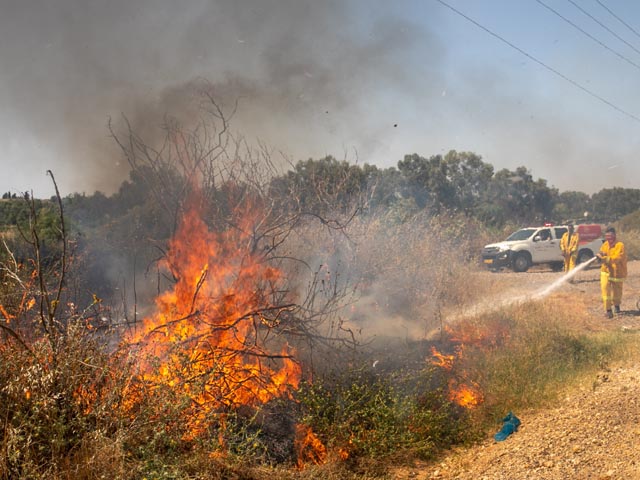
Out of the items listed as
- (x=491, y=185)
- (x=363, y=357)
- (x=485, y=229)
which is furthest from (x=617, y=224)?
(x=363, y=357)

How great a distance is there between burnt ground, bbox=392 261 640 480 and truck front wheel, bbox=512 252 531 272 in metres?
14.4

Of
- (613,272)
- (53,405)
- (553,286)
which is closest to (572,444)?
(53,405)

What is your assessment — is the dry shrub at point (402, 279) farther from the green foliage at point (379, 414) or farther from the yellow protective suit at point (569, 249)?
the yellow protective suit at point (569, 249)

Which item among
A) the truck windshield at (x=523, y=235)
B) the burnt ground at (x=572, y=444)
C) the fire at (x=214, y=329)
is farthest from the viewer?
the truck windshield at (x=523, y=235)

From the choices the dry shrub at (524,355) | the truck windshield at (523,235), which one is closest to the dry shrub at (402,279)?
the dry shrub at (524,355)

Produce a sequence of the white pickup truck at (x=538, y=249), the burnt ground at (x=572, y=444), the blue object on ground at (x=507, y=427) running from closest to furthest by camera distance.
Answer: the burnt ground at (x=572, y=444), the blue object on ground at (x=507, y=427), the white pickup truck at (x=538, y=249)

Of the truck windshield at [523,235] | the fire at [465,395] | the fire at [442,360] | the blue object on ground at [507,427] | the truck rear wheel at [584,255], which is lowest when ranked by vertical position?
the blue object on ground at [507,427]

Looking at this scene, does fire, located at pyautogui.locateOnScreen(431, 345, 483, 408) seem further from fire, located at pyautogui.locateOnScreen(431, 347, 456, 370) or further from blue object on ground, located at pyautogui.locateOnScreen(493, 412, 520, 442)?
blue object on ground, located at pyautogui.locateOnScreen(493, 412, 520, 442)

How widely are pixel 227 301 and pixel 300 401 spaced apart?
1342mm

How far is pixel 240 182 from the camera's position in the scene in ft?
25.7

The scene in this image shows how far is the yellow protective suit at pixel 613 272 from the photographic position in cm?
1138

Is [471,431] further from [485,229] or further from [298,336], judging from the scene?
[485,229]

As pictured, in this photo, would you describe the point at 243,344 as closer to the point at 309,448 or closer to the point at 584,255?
the point at 309,448

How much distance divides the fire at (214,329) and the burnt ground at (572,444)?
1.78 meters
